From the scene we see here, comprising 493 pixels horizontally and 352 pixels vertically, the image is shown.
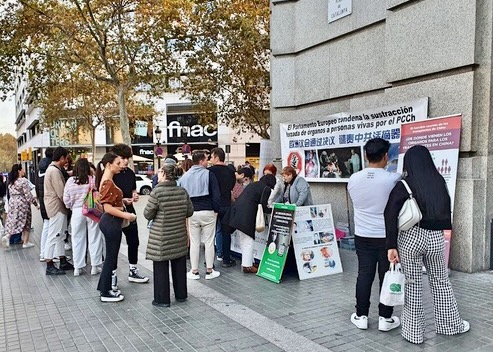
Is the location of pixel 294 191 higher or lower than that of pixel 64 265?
higher

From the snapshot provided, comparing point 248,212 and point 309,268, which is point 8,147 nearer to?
point 248,212

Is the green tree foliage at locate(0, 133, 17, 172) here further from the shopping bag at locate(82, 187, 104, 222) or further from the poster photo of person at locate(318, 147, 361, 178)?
the shopping bag at locate(82, 187, 104, 222)

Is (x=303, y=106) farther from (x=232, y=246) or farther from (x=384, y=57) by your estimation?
(x=232, y=246)

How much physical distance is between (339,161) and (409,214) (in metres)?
5.29

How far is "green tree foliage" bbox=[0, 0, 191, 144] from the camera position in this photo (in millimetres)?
16641

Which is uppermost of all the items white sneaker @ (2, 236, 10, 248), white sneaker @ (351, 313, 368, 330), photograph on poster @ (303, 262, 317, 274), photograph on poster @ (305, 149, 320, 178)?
photograph on poster @ (305, 149, 320, 178)

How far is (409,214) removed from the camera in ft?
12.3

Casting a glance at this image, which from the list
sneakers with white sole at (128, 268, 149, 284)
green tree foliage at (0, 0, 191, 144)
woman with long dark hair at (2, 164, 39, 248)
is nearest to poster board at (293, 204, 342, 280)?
sneakers with white sole at (128, 268, 149, 284)

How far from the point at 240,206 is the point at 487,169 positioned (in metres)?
3.61

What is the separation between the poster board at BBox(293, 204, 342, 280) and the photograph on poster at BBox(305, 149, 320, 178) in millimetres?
3102

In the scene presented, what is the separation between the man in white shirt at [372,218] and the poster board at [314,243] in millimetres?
1837

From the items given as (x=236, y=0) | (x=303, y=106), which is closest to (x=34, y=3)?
(x=236, y=0)

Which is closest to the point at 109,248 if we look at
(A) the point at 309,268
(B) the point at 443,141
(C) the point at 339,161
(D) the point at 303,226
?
(D) the point at 303,226

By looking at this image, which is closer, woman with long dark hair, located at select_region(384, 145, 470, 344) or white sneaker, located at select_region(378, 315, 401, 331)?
woman with long dark hair, located at select_region(384, 145, 470, 344)
